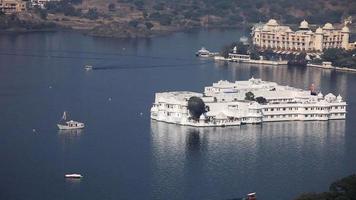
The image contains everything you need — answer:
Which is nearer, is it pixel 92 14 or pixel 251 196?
pixel 251 196

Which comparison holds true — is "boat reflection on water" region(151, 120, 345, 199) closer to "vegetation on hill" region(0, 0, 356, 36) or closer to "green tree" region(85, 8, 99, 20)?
"vegetation on hill" region(0, 0, 356, 36)

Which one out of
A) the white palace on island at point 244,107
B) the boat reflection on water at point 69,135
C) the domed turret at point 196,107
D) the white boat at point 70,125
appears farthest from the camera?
the white palace on island at point 244,107

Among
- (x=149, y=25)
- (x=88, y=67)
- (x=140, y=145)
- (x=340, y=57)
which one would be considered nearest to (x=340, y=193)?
(x=140, y=145)

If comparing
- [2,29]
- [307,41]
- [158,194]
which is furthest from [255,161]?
[2,29]

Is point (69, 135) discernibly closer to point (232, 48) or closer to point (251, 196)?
point (251, 196)

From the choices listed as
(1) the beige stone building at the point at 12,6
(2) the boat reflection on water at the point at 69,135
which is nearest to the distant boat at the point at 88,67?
(2) the boat reflection on water at the point at 69,135

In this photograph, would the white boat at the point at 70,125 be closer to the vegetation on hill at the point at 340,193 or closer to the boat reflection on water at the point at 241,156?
the boat reflection on water at the point at 241,156

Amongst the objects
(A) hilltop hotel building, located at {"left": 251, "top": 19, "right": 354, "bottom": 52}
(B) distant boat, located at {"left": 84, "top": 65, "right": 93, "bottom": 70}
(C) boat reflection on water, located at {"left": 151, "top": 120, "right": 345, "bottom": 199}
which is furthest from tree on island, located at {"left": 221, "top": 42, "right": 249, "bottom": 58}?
(C) boat reflection on water, located at {"left": 151, "top": 120, "right": 345, "bottom": 199}
